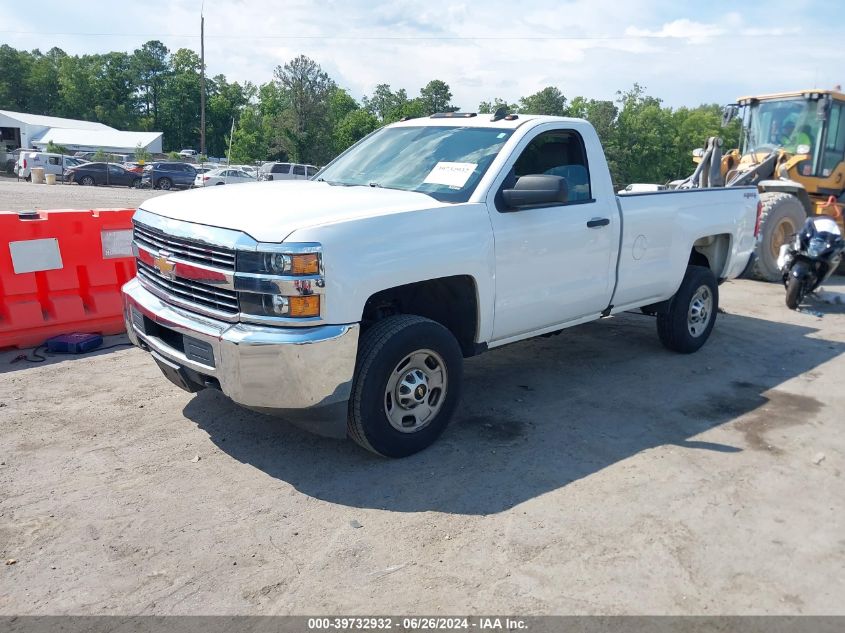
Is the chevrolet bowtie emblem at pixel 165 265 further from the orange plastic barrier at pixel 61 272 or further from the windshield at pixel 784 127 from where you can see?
the windshield at pixel 784 127

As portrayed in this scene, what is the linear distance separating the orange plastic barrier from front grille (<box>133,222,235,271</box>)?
2225mm

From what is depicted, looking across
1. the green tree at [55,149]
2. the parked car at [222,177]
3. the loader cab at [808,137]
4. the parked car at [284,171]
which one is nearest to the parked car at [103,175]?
the parked car at [222,177]

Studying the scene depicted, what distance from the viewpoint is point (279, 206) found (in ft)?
13.4

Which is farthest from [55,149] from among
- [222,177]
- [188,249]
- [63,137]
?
[188,249]

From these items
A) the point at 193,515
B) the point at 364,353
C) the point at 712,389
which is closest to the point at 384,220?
the point at 364,353

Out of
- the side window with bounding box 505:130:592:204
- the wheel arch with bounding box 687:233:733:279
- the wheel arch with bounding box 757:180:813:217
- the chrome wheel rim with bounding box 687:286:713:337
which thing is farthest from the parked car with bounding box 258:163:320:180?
the side window with bounding box 505:130:592:204

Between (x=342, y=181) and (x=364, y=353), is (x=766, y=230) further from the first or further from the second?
(x=364, y=353)

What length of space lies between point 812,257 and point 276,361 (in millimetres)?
8031

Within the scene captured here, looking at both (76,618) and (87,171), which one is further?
(87,171)

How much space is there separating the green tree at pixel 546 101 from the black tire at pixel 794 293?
3544cm

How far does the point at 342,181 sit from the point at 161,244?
152cm

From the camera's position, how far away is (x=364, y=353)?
400cm

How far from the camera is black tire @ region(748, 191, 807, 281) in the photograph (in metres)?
11.1

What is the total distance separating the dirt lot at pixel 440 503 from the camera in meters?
3.10
